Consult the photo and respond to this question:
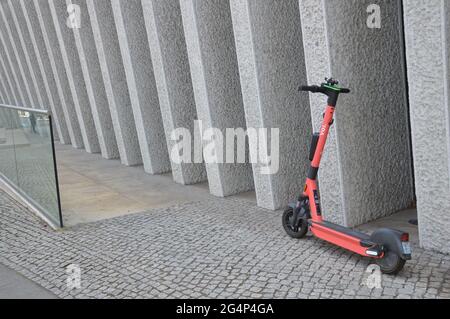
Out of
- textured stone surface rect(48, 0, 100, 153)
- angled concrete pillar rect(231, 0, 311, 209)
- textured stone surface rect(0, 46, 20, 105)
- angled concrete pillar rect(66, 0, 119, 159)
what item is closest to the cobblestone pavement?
angled concrete pillar rect(231, 0, 311, 209)

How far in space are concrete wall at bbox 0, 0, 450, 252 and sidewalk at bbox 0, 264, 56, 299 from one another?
3.14m

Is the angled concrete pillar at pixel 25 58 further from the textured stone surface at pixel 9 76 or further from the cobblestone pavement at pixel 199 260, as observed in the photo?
the cobblestone pavement at pixel 199 260

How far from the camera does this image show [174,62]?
29.3 ft

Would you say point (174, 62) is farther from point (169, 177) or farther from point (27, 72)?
point (27, 72)

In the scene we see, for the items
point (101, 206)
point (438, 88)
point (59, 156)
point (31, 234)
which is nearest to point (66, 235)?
point (31, 234)

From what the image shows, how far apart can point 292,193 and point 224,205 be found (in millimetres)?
993

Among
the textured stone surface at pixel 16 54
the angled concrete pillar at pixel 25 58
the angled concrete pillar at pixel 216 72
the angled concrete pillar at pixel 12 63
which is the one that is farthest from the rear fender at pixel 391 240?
the angled concrete pillar at pixel 12 63

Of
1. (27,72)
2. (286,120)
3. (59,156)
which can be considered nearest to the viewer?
(286,120)

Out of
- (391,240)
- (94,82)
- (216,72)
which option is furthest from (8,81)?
(391,240)

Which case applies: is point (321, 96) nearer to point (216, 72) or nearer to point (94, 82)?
point (216, 72)

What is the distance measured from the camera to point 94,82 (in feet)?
38.4

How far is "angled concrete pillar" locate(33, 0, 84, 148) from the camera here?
13.4 meters

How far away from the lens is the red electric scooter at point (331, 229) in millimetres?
4358

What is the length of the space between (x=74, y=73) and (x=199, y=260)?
8.69 meters
